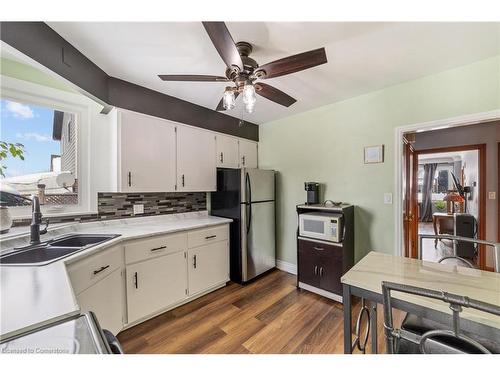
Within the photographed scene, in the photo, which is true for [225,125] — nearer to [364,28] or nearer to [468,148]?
[364,28]

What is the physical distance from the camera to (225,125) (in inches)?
119

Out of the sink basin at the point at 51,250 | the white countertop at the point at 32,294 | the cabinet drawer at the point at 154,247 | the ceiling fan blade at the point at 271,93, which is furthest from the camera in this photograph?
the cabinet drawer at the point at 154,247

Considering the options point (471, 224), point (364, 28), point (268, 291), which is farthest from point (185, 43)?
point (471, 224)

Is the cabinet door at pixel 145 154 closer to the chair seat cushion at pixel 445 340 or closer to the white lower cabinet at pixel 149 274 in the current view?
the white lower cabinet at pixel 149 274

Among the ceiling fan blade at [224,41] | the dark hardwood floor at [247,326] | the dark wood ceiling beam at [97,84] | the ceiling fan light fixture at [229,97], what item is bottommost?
the dark hardwood floor at [247,326]

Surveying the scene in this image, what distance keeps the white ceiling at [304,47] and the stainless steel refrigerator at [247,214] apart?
1.18 metres

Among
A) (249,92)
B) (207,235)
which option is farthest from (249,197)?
(249,92)

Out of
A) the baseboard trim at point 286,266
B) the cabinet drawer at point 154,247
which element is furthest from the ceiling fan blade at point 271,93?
the baseboard trim at point 286,266

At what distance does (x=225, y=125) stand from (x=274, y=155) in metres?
0.90

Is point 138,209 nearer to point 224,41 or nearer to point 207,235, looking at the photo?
point 207,235

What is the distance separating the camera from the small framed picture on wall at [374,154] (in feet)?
7.62

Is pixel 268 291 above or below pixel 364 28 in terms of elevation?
below

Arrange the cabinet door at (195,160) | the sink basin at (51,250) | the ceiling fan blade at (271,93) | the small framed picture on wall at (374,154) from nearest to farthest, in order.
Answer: the sink basin at (51,250), the ceiling fan blade at (271,93), the small framed picture on wall at (374,154), the cabinet door at (195,160)

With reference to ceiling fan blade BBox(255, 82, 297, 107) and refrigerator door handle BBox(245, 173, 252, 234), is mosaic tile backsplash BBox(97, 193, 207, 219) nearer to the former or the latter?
refrigerator door handle BBox(245, 173, 252, 234)
